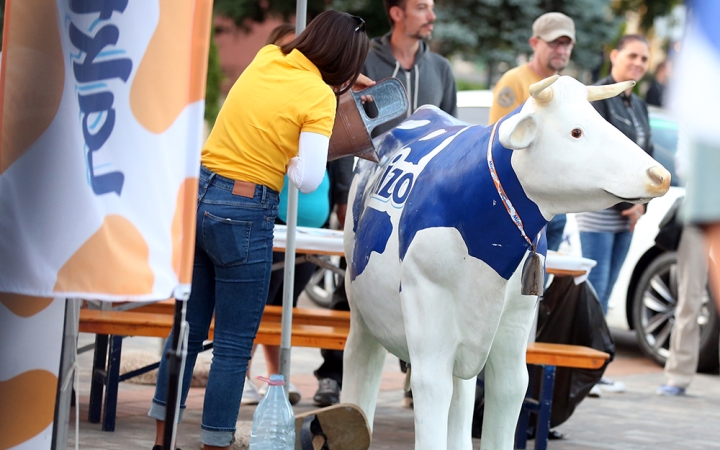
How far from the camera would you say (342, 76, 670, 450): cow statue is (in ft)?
11.6

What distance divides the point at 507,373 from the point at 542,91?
3.71 feet

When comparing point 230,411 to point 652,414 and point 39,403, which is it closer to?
point 39,403

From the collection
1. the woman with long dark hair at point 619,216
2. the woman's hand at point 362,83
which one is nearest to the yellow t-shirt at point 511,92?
the woman with long dark hair at point 619,216

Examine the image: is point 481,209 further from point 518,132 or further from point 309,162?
point 309,162

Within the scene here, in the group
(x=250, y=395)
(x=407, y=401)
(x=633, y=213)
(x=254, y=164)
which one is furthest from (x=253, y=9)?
(x=254, y=164)

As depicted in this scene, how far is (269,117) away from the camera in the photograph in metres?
4.10

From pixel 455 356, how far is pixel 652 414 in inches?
128

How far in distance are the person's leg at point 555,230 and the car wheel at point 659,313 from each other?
1.81 m

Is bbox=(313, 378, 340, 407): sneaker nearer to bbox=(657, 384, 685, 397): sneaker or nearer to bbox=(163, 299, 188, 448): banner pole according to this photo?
bbox=(657, 384, 685, 397): sneaker

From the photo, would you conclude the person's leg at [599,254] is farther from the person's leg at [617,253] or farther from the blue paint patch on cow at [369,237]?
the blue paint patch on cow at [369,237]

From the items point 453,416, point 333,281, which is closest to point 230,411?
point 453,416

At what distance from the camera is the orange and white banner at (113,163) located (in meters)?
2.72

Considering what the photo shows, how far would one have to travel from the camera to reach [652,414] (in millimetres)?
6723

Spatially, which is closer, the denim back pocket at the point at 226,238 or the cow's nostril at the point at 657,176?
the cow's nostril at the point at 657,176
